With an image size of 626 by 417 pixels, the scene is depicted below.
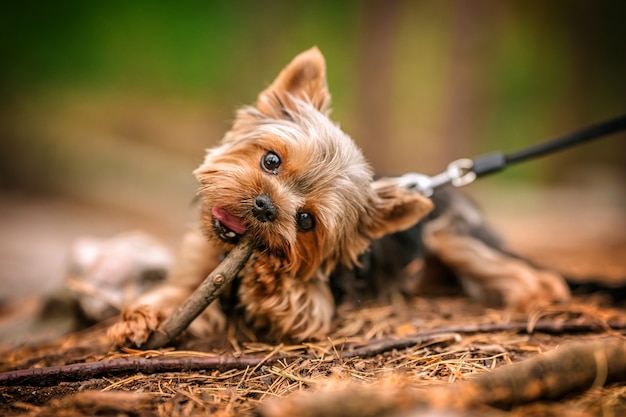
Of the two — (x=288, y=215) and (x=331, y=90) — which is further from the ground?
(x=331, y=90)

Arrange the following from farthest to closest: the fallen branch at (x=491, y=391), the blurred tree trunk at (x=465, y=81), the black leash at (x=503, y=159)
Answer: the blurred tree trunk at (x=465, y=81) → the black leash at (x=503, y=159) → the fallen branch at (x=491, y=391)

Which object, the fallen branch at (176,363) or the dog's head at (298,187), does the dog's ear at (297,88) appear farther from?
the fallen branch at (176,363)

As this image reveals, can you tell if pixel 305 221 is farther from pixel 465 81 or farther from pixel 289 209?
pixel 465 81

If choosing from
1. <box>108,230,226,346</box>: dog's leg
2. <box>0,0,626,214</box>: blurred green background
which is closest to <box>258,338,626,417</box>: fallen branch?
<box>108,230,226,346</box>: dog's leg

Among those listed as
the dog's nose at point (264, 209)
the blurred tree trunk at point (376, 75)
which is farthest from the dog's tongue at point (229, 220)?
the blurred tree trunk at point (376, 75)

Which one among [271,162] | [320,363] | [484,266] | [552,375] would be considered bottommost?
[552,375]

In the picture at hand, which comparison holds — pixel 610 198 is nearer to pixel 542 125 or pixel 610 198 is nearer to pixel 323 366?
pixel 542 125

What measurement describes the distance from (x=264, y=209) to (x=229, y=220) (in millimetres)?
245

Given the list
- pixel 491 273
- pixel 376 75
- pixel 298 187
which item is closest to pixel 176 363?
pixel 298 187

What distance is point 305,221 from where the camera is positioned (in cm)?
290

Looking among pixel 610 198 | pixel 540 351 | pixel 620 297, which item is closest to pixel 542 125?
pixel 610 198

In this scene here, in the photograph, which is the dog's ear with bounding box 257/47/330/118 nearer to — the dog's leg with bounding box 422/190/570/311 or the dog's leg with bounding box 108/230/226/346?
the dog's leg with bounding box 108/230/226/346

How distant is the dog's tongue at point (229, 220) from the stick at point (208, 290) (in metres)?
0.07

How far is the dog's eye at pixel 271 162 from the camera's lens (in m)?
2.92
